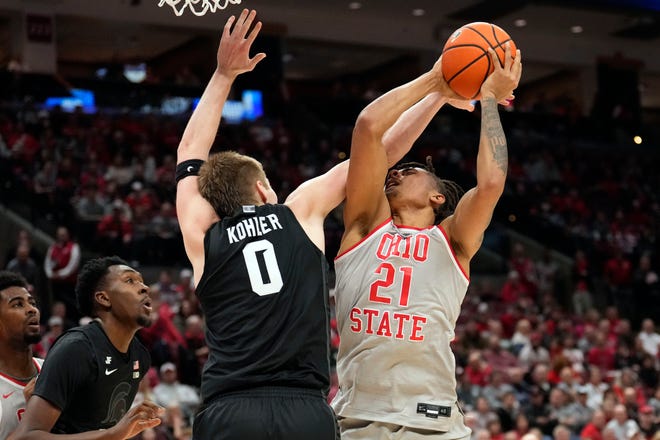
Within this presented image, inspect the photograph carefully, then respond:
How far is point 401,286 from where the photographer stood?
14.6 feet

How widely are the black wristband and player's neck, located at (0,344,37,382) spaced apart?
1.31 m

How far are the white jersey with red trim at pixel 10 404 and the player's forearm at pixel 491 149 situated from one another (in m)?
2.25

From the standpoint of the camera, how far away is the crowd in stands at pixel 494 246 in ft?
44.7

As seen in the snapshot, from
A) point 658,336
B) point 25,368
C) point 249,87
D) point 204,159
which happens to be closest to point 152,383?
point 25,368

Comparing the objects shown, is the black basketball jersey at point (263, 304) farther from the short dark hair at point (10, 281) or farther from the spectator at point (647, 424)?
the spectator at point (647, 424)

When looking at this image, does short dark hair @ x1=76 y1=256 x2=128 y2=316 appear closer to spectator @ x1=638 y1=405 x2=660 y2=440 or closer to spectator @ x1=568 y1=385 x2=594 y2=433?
spectator @ x1=568 y1=385 x2=594 y2=433

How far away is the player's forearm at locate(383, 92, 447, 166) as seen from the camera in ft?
15.7

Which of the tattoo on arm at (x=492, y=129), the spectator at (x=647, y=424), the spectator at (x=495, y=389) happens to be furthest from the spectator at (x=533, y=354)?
the tattoo on arm at (x=492, y=129)

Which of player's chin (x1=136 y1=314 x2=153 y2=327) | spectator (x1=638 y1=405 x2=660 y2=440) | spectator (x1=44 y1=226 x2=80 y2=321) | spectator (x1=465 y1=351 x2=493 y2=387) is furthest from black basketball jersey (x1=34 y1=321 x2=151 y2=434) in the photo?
spectator (x1=638 y1=405 x2=660 y2=440)

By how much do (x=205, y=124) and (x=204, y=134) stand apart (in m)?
0.04

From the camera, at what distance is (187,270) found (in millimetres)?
15531

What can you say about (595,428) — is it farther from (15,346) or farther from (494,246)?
(15,346)

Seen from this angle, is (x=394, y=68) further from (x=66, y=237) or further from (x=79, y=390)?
(x=79, y=390)

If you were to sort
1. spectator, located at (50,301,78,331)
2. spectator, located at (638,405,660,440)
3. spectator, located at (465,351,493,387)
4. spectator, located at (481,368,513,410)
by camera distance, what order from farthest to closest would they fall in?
1. spectator, located at (465,351,493,387)
2. spectator, located at (638,405,660,440)
3. spectator, located at (481,368,513,410)
4. spectator, located at (50,301,78,331)
